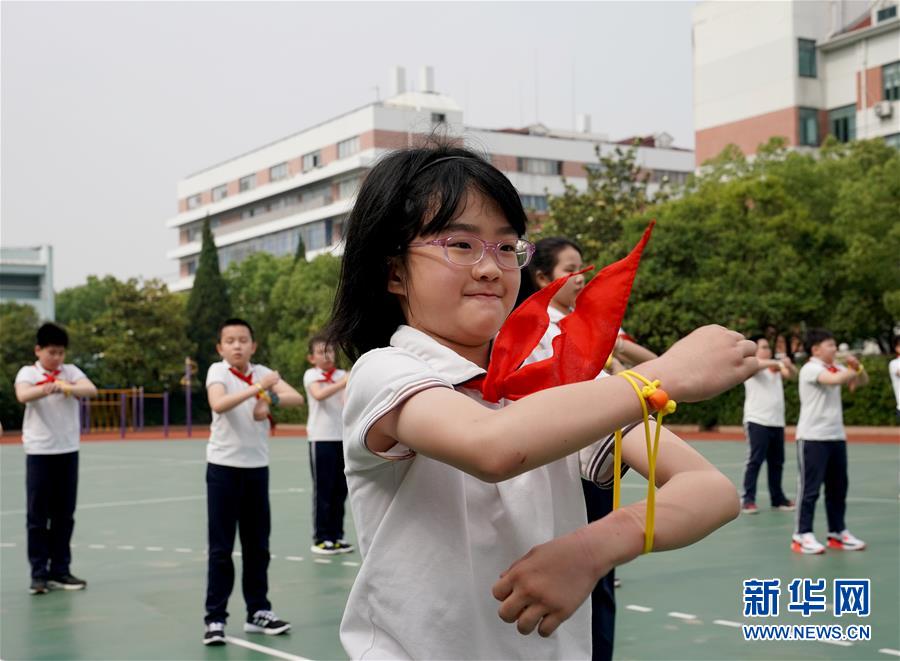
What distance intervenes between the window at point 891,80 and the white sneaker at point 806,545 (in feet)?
95.3

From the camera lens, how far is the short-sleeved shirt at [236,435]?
544 centimetres

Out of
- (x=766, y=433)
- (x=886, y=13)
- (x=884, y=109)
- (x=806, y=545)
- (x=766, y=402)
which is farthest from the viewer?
(x=886, y=13)

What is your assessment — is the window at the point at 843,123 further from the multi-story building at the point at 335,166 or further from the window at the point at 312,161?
the window at the point at 312,161

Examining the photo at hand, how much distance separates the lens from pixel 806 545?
6996 millimetres

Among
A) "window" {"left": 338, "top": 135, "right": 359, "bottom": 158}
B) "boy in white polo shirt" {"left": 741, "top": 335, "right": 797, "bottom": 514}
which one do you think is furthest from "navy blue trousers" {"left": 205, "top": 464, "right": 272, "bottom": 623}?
"window" {"left": 338, "top": 135, "right": 359, "bottom": 158}

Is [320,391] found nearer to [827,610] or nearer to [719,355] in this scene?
[827,610]

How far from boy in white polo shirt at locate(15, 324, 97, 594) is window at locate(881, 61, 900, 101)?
31.3 metres

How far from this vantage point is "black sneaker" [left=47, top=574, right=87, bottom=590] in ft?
21.1

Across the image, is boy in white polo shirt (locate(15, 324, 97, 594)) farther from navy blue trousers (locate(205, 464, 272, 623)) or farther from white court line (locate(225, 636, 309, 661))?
white court line (locate(225, 636, 309, 661))

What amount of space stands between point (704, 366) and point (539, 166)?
161ft

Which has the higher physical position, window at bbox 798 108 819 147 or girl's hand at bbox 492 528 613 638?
window at bbox 798 108 819 147

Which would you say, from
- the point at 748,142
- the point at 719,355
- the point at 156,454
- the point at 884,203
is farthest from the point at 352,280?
the point at 748,142

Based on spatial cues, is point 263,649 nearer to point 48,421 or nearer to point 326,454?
point 48,421

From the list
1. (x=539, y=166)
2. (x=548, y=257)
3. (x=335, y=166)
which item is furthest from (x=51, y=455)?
(x=539, y=166)
